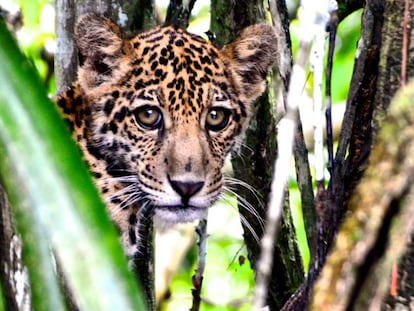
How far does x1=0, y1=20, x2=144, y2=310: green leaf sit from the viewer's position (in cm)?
110

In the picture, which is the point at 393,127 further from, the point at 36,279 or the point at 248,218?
the point at 248,218

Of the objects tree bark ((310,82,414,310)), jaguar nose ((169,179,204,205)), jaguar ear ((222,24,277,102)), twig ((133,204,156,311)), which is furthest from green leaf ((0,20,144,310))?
jaguar ear ((222,24,277,102))

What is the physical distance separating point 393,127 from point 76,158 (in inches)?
22.9

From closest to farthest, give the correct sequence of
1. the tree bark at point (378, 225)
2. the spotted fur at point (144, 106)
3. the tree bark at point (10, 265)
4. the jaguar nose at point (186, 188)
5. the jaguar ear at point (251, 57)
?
the tree bark at point (378, 225) → the tree bark at point (10, 265) → the jaguar nose at point (186, 188) → the spotted fur at point (144, 106) → the jaguar ear at point (251, 57)

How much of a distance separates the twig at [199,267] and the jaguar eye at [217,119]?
1.44ft

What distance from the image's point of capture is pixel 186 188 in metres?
3.81

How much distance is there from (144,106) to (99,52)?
1.12 ft

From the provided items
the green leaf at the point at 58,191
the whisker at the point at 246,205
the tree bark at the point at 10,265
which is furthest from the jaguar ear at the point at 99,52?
the green leaf at the point at 58,191

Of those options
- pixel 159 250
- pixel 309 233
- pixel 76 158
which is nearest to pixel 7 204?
pixel 76 158

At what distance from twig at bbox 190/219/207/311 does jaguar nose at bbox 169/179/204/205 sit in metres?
0.34

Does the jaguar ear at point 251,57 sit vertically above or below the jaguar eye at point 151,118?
above

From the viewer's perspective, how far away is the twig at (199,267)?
385 cm

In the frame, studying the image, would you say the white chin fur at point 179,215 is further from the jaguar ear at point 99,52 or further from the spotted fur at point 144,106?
the jaguar ear at point 99,52

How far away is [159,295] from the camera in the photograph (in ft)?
23.1
